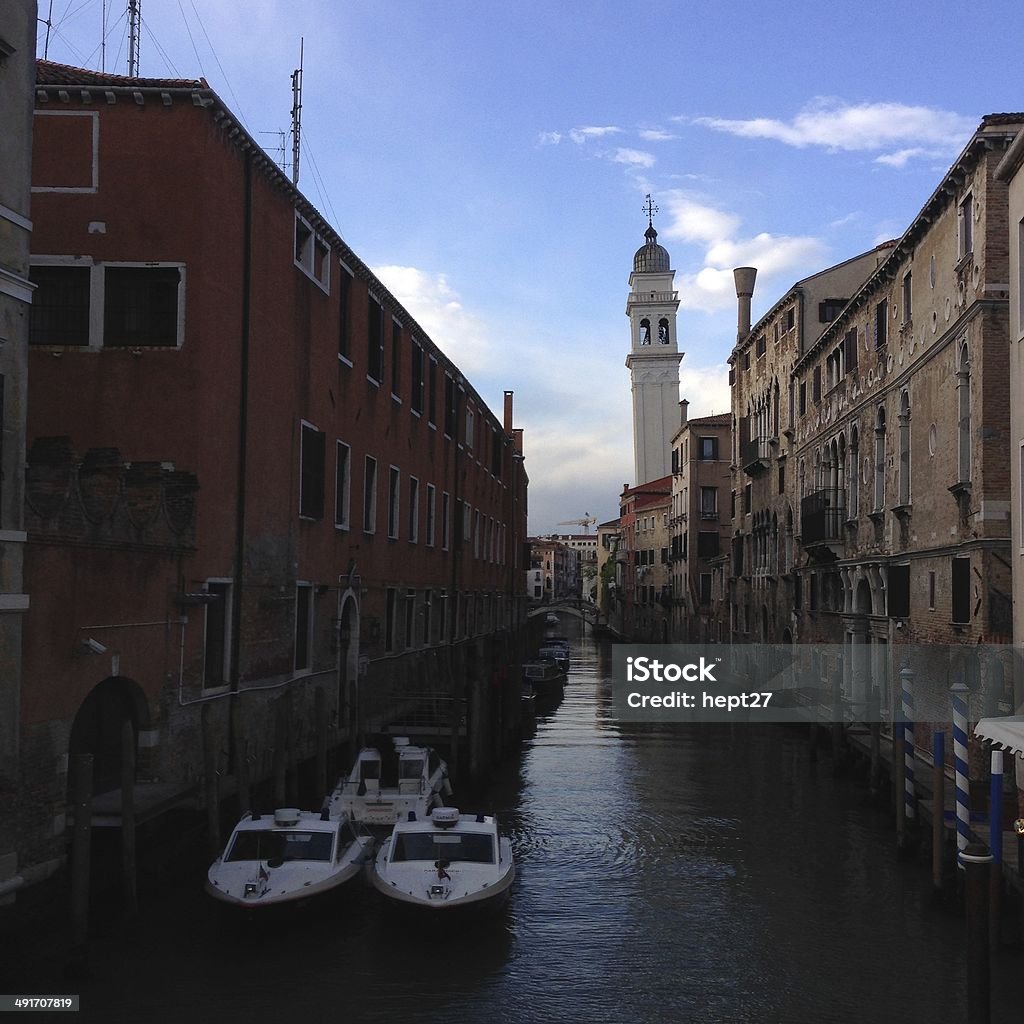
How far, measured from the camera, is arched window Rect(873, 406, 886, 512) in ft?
84.2

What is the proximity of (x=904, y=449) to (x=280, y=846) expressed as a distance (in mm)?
15439

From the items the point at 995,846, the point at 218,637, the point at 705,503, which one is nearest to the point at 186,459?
the point at 218,637

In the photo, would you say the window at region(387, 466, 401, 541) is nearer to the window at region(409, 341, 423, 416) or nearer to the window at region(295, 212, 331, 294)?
A: the window at region(409, 341, 423, 416)

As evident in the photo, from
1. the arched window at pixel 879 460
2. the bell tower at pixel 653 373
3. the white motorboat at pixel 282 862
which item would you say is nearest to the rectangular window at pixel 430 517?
the arched window at pixel 879 460

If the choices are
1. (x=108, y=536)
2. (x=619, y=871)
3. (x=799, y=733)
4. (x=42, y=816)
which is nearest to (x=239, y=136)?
(x=108, y=536)

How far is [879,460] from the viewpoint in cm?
2598

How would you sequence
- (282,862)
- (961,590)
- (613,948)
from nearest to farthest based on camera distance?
(613,948) < (282,862) < (961,590)

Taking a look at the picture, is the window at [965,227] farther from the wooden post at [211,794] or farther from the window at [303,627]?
the wooden post at [211,794]

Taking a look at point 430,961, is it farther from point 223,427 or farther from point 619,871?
point 223,427

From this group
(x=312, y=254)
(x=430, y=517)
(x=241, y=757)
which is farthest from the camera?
(x=430, y=517)

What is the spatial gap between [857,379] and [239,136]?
16134 millimetres

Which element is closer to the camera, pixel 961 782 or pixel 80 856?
pixel 80 856

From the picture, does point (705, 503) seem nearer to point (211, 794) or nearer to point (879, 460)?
point (879, 460)

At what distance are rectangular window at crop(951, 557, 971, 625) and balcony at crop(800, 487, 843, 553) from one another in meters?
10.0
